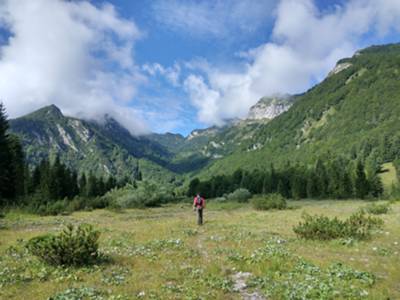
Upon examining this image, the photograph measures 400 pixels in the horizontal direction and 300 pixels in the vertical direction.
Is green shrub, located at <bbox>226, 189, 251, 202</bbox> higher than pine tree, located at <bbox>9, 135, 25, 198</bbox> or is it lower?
lower

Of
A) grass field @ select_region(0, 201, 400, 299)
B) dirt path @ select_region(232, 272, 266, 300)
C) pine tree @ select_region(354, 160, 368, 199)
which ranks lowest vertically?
dirt path @ select_region(232, 272, 266, 300)

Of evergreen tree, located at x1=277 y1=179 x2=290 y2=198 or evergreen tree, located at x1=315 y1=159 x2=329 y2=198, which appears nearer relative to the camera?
evergreen tree, located at x1=315 y1=159 x2=329 y2=198

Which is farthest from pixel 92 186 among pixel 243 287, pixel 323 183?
pixel 243 287

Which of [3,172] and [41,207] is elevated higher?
[3,172]

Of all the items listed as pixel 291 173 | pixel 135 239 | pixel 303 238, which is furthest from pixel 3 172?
pixel 291 173

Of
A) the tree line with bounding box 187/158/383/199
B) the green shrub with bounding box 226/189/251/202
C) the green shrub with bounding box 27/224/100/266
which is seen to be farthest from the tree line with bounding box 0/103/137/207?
the tree line with bounding box 187/158/383/199

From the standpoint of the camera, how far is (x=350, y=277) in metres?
11.1

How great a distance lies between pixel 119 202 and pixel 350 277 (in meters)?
55.7

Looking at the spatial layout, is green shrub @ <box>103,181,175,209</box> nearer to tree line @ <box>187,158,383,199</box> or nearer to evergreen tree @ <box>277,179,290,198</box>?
tree line @ <box>187,158,383,199</box>

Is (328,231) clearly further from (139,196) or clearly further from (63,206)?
(139,196)

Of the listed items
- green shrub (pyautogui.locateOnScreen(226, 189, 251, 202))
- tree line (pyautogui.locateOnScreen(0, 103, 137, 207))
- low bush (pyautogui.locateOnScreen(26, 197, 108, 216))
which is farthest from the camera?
green shrub (pyautogui.locateOnScreen(226, 189, 251, 202))

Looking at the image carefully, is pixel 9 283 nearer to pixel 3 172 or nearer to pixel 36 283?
pixel 36 283

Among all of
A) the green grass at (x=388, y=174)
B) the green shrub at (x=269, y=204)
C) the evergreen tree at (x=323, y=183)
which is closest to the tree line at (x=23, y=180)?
the green shrub at (x=269, y=204)

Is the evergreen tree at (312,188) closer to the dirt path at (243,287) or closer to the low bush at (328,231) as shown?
the low bush at (328,231)
